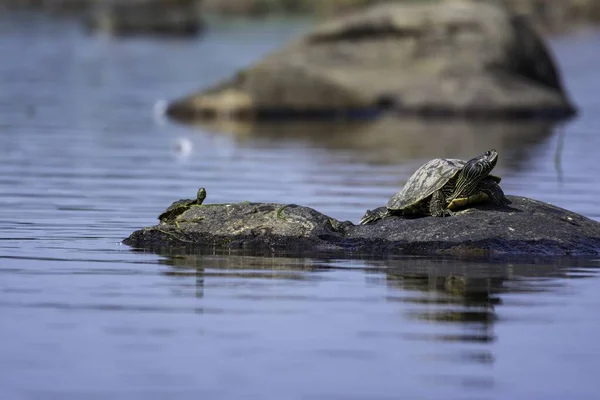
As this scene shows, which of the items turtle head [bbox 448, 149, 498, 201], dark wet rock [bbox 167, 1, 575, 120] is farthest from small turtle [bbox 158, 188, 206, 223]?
dark wet rock [bbox 167, 1, 575, 120]

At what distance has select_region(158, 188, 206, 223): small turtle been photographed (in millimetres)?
12727

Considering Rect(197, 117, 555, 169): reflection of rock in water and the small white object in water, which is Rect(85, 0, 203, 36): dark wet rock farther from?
the small white object in water

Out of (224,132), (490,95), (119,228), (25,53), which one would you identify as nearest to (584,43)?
(25,53)

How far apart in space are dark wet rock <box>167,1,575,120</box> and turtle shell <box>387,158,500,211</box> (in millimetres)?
18082

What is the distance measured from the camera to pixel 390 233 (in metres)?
12.2

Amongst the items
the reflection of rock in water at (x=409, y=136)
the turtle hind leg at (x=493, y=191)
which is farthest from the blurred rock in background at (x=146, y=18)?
the turtle hind leg at (x=493, y=191)

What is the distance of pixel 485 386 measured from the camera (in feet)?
24.9

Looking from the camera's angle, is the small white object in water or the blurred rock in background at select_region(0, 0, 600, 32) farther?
the blurred rock in background at select_region(0, 0, 600, 32)

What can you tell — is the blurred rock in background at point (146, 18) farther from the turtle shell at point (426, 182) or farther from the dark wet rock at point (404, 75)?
the turtle shell at point (426, 182)

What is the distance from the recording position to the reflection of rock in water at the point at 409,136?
23250mm

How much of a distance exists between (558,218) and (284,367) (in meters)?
5.02

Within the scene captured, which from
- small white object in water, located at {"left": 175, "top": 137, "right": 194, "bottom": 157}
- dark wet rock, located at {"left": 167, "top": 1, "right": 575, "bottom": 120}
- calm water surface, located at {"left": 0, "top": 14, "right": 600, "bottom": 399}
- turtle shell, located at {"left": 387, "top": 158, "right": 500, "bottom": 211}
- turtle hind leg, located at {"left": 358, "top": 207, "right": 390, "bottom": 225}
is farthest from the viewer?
dark wet rock, located at {"left": 167, "top": 1, "right": 575, "bottom": 120}

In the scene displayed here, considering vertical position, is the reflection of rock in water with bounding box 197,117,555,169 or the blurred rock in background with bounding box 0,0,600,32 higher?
the blurred rock in background with bounding box 0,0,600,32

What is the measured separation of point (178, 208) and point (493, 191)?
2725 mm
